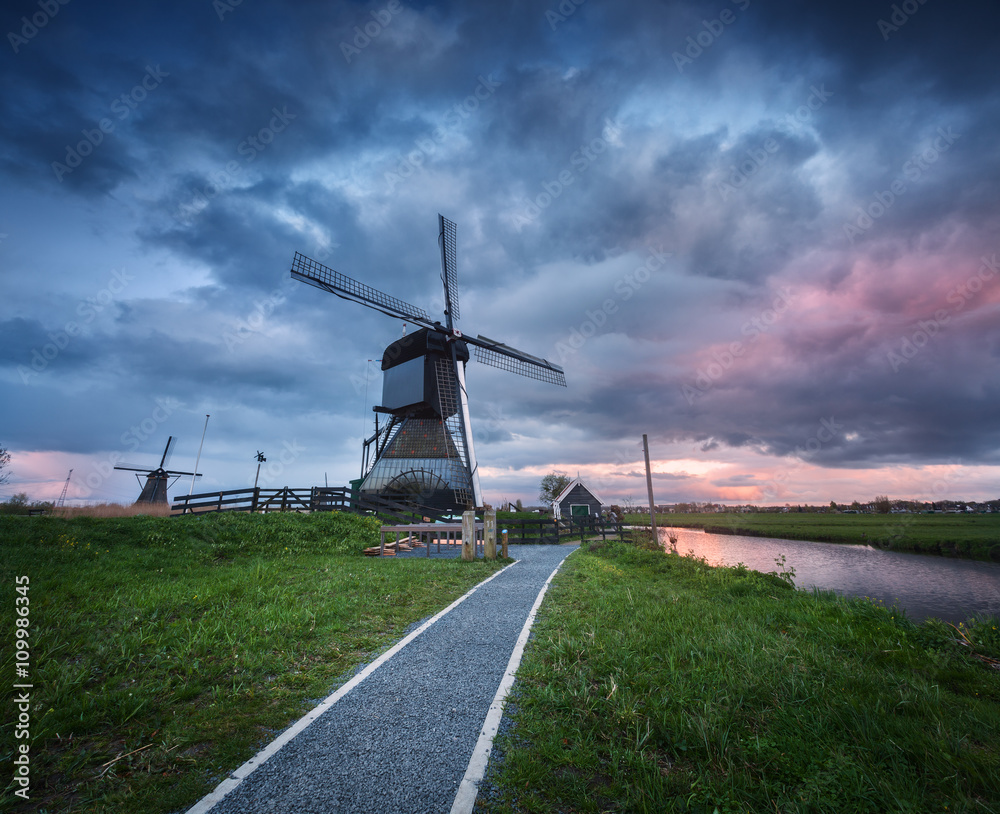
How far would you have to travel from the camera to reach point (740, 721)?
344cm

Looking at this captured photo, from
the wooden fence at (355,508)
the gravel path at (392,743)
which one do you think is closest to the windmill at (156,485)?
the wooden fence at (355,508)

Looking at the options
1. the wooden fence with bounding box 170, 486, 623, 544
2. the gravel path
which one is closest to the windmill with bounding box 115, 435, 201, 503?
the wooden fence with bounding box 170, 486, 623, 544

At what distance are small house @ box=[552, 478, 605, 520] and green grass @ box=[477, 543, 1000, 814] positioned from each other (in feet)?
99.3

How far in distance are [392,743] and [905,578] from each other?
2168 centimetres

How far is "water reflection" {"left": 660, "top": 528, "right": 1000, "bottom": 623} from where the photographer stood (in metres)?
11.8

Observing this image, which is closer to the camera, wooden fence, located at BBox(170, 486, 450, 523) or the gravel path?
the gravel path

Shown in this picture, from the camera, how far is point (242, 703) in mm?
4039

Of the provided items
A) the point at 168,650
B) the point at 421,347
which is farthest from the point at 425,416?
the point at 168,650

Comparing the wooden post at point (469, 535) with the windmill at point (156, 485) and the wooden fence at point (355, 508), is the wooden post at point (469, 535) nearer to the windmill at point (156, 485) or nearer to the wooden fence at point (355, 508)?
the wooden fence at point (355, 508)

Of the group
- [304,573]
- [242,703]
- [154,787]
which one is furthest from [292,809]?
[304,573]

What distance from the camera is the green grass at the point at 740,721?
2623 millimetres

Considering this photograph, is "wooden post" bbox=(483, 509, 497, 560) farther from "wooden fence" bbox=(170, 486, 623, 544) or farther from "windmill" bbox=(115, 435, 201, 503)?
"windmill" bbox=(115, 435, 201, 503)

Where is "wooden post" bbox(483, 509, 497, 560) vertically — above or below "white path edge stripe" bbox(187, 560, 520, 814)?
above

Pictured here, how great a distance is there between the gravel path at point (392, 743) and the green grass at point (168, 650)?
15.6 inches
